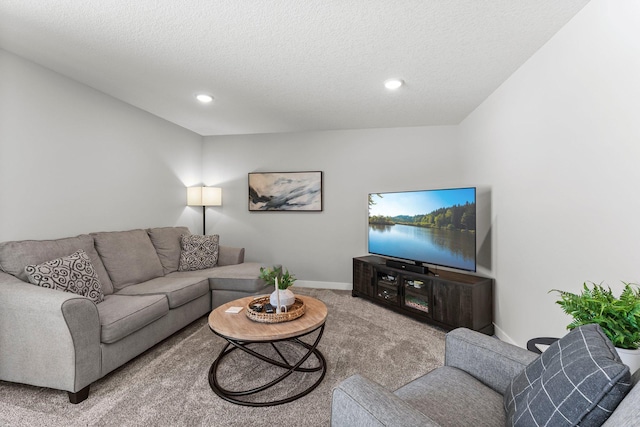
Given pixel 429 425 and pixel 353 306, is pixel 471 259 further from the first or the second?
pixel 429 425

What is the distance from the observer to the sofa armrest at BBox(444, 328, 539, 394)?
1.31m

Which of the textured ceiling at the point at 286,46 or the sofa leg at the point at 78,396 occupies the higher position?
the textured ceiling at the point at 286,46

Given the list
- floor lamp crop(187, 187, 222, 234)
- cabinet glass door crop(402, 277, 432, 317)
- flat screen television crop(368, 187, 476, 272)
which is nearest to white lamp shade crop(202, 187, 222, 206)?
floor lamp crop(187, 187, 222, 234)

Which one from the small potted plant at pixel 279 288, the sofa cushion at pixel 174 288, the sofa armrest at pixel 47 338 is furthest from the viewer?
the sofa cushion at pixel 174 288

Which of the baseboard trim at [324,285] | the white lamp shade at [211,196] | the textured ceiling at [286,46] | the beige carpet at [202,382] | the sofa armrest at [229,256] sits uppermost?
the textured ceiling at [286,46]

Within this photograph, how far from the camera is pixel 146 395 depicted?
1.97m

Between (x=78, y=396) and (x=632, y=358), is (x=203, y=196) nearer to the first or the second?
(x=78, y=396)

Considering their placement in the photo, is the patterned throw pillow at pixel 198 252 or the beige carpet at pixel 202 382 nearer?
the beige carpet at pixel 202 382

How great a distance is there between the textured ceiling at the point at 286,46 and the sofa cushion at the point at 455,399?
6.58 feet

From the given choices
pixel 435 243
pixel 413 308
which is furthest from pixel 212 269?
pixel 435 243

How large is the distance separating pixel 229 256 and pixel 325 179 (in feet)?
5.87

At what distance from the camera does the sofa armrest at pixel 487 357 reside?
1.31m

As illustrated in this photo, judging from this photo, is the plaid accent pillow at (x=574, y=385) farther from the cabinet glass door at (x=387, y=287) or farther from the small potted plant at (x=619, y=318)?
the cabinet glass door at (x=387, y=287)

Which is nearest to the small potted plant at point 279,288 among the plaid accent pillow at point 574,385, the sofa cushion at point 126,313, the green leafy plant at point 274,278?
the green leafy plant at point 274,278
